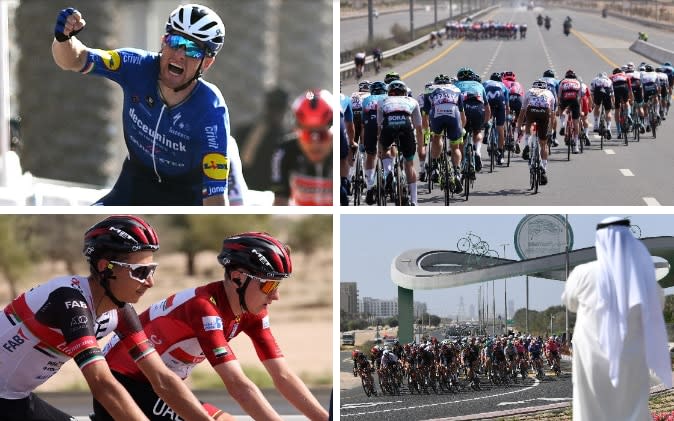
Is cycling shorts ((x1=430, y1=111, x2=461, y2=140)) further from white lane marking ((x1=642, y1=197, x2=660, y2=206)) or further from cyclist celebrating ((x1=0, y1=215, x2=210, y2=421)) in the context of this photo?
cyclist celebrating ((x1=0, y1=215, x2=210, y2=421))

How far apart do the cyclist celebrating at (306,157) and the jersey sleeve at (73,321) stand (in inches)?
102

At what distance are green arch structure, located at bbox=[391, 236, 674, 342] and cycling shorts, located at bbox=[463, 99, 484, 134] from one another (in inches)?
172

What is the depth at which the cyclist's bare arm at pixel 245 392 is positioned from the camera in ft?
22.6

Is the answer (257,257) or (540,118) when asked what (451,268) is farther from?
(540,118)

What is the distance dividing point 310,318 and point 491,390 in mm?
9092

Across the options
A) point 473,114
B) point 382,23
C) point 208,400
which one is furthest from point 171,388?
point 382,23

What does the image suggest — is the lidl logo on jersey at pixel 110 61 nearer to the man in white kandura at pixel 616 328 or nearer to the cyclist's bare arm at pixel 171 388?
the cyclist's bare arm at pixel 171 388

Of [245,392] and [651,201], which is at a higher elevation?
[651,201]

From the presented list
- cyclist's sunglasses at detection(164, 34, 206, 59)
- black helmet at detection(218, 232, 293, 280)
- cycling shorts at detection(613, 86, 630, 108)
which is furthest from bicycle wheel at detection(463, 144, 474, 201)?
black helmet at detection(218, 232, 293, 280)

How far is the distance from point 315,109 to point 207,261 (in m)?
12.9

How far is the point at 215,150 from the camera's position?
870cm

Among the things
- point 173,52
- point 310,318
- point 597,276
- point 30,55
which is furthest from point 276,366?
point 30,55

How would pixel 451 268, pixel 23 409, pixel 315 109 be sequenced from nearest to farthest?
pixel 23 409, pixel 315 109, pixel 451 268

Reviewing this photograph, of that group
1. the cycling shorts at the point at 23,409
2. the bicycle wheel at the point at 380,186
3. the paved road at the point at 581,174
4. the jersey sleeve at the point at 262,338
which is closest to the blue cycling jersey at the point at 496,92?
the paved road at the point at 581,174
